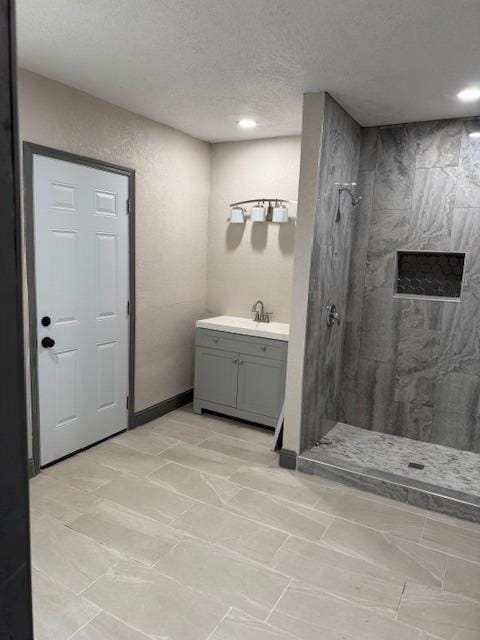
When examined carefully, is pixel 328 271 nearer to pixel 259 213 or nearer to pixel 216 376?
pixel 259 213

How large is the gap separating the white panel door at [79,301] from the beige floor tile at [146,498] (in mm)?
583

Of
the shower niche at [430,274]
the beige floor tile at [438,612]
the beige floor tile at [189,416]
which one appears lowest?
the beige floor tile at [438,612]

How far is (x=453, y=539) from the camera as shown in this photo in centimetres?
267

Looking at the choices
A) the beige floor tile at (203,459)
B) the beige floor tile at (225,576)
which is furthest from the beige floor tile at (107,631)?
the beige floor tile at (203,459)

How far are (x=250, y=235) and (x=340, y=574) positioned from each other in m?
3.02

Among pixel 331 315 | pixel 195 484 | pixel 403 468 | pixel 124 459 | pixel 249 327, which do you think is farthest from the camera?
pixel 249 327

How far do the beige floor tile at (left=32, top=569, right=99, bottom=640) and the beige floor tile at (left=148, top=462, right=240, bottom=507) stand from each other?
3.29 feet

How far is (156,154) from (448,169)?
2343mm

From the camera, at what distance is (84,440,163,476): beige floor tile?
329 centimetres

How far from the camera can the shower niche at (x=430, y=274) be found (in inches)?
143

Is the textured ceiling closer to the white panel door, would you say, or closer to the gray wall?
the gray wall

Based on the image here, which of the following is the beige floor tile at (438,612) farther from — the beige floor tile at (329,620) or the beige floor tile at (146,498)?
the beige floor tile at (146,498)

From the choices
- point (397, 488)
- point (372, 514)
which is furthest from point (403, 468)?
point (372, 514)

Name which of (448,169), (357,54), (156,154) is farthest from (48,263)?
(448,169)
